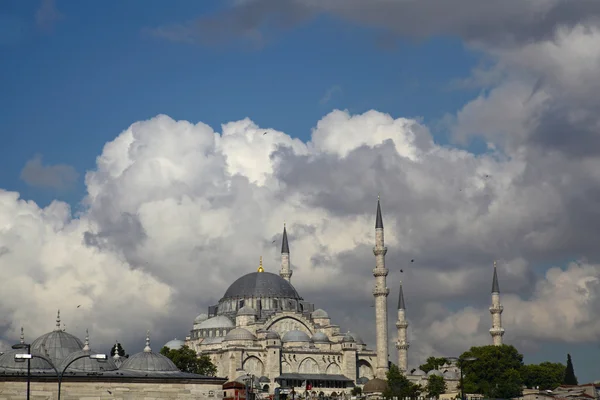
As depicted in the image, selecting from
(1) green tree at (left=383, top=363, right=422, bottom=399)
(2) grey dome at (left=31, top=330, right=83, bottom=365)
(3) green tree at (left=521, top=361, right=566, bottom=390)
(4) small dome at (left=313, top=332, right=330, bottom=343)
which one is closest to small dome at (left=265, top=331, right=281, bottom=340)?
(4) small dome at (left=313, top=332, right=330, bottom=343)

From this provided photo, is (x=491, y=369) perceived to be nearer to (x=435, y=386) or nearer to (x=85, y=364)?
(x=435, y=386)

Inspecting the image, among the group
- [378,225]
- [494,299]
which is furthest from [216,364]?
[494,299]

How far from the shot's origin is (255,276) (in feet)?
431

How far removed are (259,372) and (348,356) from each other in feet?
37.5

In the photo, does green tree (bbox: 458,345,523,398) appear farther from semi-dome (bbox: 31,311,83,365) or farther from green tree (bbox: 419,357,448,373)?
semi-dome (bbox: 31,311,83,365)

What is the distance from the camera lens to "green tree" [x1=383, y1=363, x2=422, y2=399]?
342 feet

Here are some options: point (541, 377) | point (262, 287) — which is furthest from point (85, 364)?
point (541, 377)

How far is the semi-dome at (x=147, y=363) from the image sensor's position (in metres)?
75.1

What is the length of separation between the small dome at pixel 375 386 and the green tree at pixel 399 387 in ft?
4.23

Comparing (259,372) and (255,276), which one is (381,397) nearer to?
(259,372)

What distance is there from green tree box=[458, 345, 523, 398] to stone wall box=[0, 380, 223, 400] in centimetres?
3822

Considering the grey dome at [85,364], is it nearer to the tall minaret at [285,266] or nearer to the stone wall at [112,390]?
the stone wall at [112,390]

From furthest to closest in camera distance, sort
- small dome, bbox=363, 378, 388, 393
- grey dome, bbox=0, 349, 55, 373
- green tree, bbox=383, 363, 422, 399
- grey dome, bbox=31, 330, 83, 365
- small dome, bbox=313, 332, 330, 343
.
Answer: small dome, bbox=313, 332, 330, 343 → small dome, bbox=363, 378, 388, 393 → green tree, bbox=383, 363, 422, 399 → grey dome, bbox=31, 330, 83, 365 → grey dome, bbox=0, 349, 55, 373

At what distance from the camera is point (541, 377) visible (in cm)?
11912
